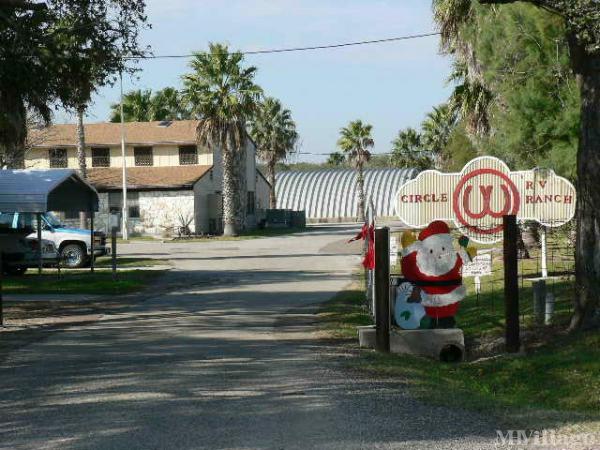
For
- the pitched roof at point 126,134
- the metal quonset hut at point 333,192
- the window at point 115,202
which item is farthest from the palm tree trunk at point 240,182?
the metal quonset hut at point 333,192

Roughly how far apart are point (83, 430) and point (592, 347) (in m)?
6.26

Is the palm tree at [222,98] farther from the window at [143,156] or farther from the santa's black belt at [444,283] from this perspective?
the santa's black belt at [444,283]

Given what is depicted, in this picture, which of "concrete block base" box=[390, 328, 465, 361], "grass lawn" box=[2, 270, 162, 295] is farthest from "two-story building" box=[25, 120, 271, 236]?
"concrete block base" box=[390, 328, 465, 361]

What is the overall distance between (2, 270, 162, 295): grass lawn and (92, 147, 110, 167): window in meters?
31.2

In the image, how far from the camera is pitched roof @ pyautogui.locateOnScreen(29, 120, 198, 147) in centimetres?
5662

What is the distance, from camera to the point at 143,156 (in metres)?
57.8

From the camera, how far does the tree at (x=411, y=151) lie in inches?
3042

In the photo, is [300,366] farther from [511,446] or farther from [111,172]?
[111,172]

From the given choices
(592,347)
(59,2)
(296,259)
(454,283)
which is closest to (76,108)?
(59,2)

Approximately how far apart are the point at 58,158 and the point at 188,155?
8.28 m

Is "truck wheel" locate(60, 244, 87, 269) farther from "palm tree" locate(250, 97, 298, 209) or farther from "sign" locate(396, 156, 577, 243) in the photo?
"palm tree" locate(250, 97, 298, 209)

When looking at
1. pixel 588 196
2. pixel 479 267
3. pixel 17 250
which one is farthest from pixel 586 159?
pixel 17 250

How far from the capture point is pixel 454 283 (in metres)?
12.0

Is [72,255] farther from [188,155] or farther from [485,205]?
[188,155]
